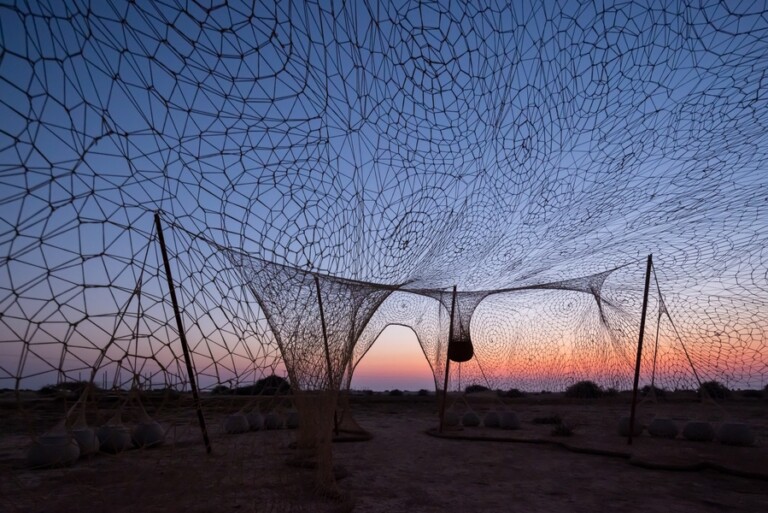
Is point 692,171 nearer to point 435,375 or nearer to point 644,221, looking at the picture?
point 644,221

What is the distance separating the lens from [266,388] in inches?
156

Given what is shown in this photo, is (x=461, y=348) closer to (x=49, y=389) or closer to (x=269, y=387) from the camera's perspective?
(x=269, y=387)

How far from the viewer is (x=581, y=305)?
39.0 feet

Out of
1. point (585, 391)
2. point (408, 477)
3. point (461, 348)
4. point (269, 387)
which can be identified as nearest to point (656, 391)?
point (585, 391)

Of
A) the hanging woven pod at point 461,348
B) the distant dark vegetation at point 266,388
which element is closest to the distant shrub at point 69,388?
the distant dark vegetation at point 266,388

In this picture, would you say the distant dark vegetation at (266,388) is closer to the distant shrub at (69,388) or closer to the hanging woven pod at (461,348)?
the distant shrub at (69,388)

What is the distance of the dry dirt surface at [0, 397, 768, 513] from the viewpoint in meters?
4.08

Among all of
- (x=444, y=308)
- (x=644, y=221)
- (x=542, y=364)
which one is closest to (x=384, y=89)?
(x=644, y=221)

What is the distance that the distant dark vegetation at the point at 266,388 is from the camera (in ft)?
12.7

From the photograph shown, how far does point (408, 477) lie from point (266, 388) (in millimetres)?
3141

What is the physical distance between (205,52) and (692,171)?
561 cm

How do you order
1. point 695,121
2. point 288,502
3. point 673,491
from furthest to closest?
point 673,491
point 695,121
point 288,502

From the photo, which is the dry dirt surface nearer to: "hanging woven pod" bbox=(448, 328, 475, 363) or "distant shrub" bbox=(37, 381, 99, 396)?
"distant shrub" bbox=(37, 381, 99, 396)

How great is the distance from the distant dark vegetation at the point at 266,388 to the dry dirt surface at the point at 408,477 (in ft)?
0.97
